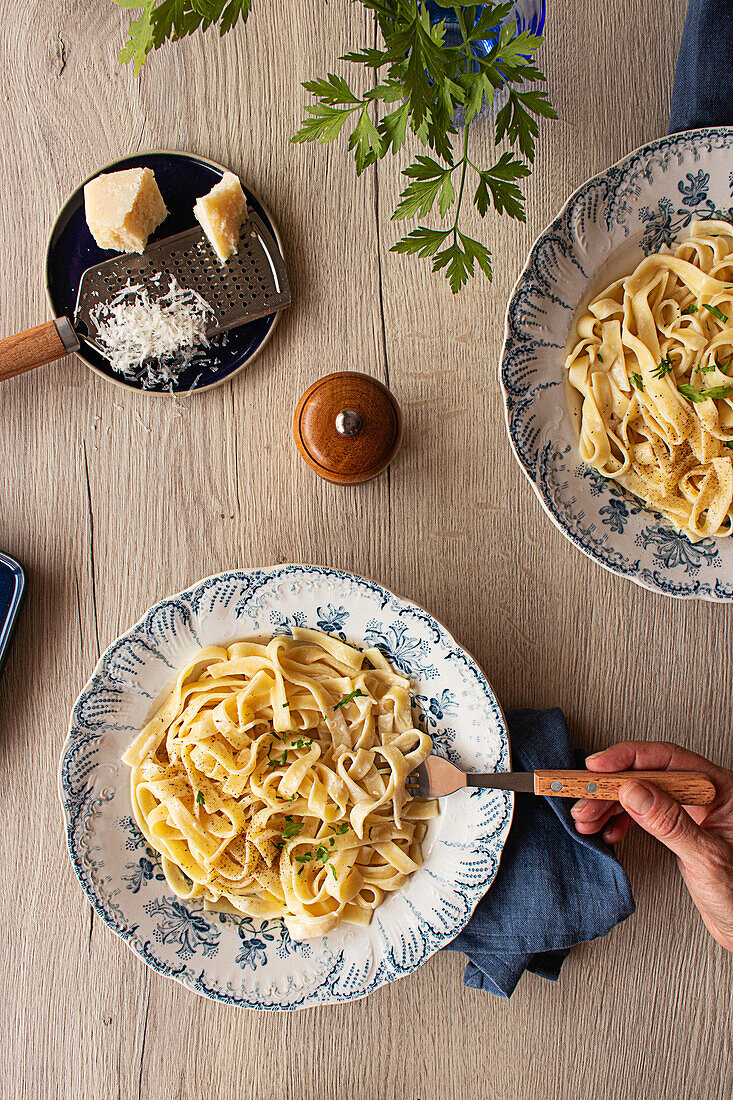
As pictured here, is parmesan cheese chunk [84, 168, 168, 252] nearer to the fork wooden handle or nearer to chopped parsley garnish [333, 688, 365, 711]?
chopped parsley garnish [333, 688, 365, 711]

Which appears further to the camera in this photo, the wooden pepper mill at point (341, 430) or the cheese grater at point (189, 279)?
the cheese grater at point (189, 279)

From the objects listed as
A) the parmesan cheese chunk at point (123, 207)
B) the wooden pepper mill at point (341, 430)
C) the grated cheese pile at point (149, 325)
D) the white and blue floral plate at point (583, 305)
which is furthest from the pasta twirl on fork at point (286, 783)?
the parmesan cheese chunk at point (123, 207)

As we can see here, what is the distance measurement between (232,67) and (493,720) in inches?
63.3

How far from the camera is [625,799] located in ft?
5.29

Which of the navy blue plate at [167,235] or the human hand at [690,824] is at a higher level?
the navy blue plate at [167,235]

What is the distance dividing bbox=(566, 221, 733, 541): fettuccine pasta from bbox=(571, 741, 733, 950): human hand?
1.62 ft

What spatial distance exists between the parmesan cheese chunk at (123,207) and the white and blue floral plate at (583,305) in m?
0.82

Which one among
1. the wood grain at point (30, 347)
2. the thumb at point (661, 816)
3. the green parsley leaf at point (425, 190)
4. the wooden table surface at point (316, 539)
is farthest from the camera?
the wooden table surface at point (316, 539)

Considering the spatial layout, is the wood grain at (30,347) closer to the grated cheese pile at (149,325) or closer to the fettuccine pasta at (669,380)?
the grated cheese pile at (149,325)

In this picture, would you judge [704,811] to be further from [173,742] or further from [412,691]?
[173,742]

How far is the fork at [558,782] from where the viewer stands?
1628mm

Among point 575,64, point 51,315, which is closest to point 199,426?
point 51,315

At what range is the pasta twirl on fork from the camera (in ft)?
5.45

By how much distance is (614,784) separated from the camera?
1.63m
